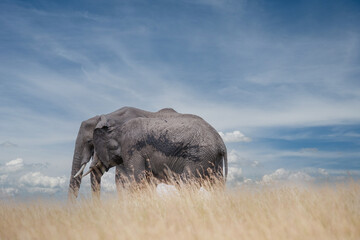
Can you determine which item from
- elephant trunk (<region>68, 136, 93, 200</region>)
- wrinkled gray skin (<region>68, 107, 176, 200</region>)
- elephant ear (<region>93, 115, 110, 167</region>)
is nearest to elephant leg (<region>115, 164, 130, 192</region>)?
wrinkled gray skin (<region>68, 107, 176, 200</region>)

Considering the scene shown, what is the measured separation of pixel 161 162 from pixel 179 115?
1787 millimetres

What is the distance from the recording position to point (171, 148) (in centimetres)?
1159

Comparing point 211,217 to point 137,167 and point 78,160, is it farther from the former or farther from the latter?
point 78,160

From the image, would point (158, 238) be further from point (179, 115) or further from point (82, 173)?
point (82, 173)

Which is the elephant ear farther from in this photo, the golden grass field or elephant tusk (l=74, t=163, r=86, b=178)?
the golden grass field

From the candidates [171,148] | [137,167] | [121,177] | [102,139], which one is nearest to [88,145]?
[102,139]

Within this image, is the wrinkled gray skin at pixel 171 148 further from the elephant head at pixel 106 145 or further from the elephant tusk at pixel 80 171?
the elephant tusk at pixel 80 171

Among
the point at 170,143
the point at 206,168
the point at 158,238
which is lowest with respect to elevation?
the point at 158,238

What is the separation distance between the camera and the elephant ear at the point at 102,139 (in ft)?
43.3

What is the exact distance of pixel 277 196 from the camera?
9008mm

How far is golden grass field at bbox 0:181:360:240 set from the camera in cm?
633

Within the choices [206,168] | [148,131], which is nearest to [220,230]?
[206,168]

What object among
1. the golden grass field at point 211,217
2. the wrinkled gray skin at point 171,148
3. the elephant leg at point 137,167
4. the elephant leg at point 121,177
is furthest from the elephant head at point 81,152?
the golden grass field at point 211,217

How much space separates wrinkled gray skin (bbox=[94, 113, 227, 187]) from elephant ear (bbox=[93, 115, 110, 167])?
688 millimetres
